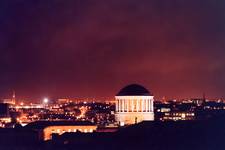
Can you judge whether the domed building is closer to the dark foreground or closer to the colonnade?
the colonnade

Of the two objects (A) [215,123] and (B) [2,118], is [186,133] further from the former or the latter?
(B) [2,118]

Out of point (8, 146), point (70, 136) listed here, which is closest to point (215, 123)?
point (70, 136)

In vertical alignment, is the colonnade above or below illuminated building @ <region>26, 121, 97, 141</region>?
above

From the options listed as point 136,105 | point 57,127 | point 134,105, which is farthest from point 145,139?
point 134,105

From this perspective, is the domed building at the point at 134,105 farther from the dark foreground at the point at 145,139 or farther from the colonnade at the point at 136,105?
the dark foreground at the point at 145,139

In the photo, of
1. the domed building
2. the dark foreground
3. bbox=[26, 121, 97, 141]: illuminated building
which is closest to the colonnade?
the domed building

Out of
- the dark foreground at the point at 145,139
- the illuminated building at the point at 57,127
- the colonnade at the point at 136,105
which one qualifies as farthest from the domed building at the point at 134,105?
the dark foreground at the point at 145,139

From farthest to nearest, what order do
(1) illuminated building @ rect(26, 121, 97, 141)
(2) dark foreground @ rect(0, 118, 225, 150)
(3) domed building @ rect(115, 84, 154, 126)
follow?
(3) domed building @ rect(115, 84, 154, 126)
(1) illuminated building @ rect(26, 121, 97, 141)
(2) dark foreground @ rect(0, 118, 225, 150)
